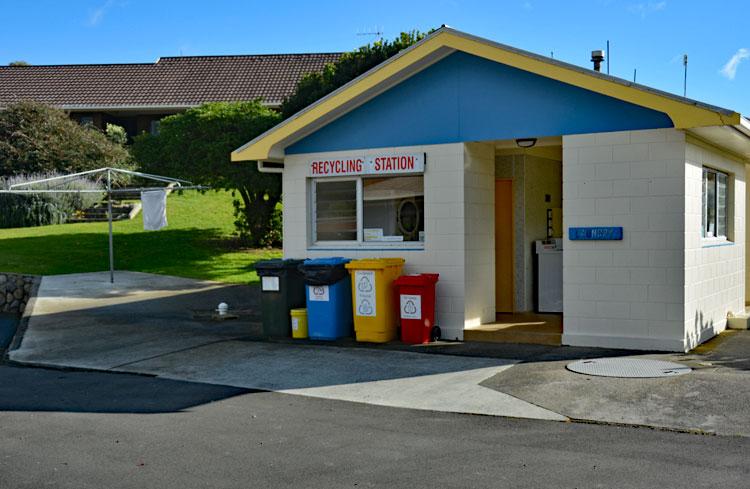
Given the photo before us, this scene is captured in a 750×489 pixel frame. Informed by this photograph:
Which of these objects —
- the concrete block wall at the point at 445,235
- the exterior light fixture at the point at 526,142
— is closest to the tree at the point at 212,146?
the concrete block wall at the point at 445,235

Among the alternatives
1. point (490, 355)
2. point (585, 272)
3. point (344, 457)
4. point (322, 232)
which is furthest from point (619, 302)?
point (344, 457)

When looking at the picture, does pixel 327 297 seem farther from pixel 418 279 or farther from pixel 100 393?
pixel 100 393

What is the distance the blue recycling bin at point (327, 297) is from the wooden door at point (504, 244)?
2.75 m

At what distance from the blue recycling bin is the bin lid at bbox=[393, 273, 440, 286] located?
0.91m

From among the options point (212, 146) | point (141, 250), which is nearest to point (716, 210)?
point (212, 146)

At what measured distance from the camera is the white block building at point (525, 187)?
420 inches

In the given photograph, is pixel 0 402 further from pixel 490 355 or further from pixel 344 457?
pixel 490 355

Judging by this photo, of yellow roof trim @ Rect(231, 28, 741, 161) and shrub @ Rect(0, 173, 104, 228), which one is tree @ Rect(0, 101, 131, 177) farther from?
yellow roof trim @ Rect(231, 28, 741, 161)

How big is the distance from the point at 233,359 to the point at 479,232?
4152mm

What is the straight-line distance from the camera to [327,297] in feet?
39.9

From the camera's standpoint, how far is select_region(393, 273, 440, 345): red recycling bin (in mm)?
11672

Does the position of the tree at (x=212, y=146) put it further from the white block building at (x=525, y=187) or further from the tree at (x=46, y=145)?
the white block building at (x=525, y=187)

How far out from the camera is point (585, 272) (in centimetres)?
1114

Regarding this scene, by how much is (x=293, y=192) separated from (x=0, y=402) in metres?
6.12
